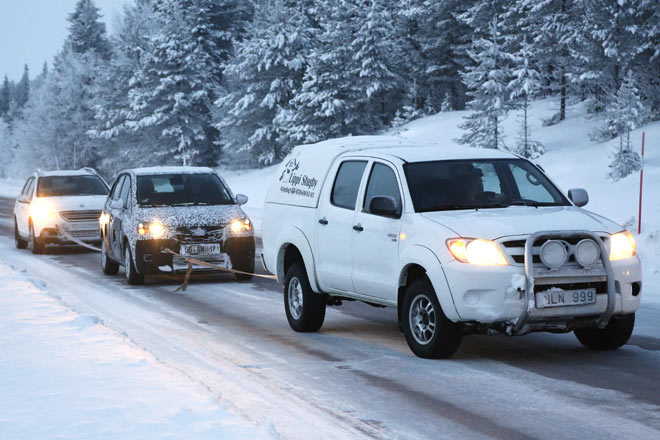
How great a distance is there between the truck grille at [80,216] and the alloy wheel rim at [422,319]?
13.4 m

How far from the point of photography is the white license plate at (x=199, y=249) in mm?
14719

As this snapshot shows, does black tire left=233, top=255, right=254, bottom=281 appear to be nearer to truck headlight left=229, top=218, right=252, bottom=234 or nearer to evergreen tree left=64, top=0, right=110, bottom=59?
truck headlight left=229, top=218, right=252, bottom=234

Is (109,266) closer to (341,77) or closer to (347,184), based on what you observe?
(347,184)

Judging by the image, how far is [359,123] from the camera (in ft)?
176

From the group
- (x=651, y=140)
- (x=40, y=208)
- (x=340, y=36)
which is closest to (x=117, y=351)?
(x=40, y=208)

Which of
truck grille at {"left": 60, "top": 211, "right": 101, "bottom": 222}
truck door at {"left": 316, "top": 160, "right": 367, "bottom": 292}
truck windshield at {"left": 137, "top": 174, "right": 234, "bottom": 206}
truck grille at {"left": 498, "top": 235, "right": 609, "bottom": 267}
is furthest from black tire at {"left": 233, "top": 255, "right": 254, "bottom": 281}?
truck grille at {"left": 498, "top": 235, "right": 609, "bottom": 267}

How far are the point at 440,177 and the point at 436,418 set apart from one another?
3.25m

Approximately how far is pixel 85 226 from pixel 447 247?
1413cm

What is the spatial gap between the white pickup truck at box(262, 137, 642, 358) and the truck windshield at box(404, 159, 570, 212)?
1 cm

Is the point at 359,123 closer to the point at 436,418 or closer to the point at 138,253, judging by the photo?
the point at 138,253

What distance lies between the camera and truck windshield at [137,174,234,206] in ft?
51.2

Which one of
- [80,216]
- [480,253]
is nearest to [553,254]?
[480,253]

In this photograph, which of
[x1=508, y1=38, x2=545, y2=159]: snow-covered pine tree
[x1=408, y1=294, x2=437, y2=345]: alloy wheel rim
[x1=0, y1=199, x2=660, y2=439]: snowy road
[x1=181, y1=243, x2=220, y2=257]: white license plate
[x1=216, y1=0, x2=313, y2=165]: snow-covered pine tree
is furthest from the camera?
[x1=216, y1=0, x2=313, y2=165]: snow-covered pine tree

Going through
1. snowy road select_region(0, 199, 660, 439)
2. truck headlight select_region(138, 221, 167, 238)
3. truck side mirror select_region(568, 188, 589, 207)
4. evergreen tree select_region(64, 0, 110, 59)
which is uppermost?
evergreen tree select_region(64, 0, 110, 59)
